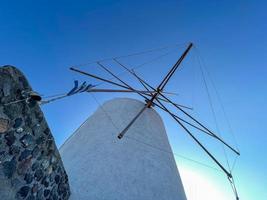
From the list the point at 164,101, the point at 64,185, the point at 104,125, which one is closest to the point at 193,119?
the point at 164,101

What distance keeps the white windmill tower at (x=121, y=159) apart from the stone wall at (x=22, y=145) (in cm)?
96

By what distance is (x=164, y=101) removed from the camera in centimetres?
819

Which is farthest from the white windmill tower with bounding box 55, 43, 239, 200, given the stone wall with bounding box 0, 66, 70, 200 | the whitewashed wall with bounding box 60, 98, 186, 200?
the stone wall with bounding box 0, 66, 70, 200

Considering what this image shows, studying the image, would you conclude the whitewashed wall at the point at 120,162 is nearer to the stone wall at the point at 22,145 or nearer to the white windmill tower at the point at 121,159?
the white windmill tower at the point at 121,159

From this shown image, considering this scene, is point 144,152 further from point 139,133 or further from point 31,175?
point 31,175

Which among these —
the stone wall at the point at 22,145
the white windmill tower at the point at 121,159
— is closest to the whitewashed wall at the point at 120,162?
the white windmill tower at the point at 121,159

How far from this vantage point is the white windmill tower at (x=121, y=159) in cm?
468

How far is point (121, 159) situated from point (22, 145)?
220cm

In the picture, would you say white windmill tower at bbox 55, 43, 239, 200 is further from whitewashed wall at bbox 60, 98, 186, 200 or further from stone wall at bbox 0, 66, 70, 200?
stone wall at bbox 0, 66, 70, 200

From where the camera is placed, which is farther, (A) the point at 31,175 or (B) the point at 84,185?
(B) the point at 84,185

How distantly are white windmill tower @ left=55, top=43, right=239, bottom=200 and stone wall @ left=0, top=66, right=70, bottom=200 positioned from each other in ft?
3.14

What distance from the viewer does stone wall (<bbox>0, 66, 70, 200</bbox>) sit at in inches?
119

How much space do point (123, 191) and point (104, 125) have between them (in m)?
1.78

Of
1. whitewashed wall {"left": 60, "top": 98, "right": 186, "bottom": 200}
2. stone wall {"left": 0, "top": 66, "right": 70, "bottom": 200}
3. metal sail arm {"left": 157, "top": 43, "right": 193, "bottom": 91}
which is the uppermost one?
metal sail arm {"left": 157, "top": 43, "right": 193, "bottom": 91}
